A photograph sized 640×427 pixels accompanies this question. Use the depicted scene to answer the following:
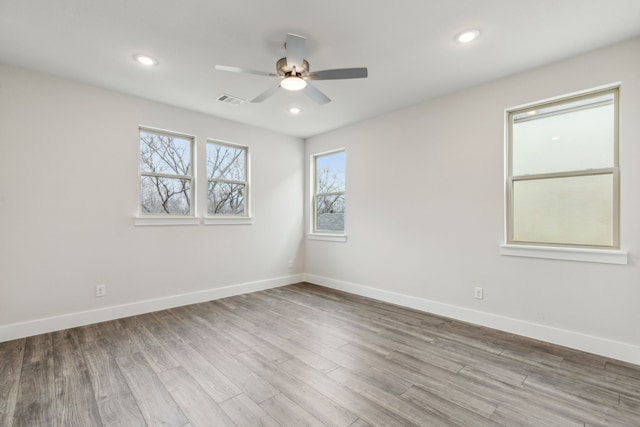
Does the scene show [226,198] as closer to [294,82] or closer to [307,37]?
[294,82]

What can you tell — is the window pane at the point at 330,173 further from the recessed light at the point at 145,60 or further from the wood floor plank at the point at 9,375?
the wood floor plank at the point at 9,375

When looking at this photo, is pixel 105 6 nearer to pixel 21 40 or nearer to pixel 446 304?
pixel 21 40

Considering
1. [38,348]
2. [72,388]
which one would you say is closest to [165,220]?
[38,348]

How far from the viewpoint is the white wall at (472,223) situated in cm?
253

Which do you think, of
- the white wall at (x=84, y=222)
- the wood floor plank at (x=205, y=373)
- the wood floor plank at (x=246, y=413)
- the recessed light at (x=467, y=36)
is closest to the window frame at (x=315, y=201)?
the white wall at (x=84, y=222)

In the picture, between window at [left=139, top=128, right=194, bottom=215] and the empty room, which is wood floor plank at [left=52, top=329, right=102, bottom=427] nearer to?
the empty room

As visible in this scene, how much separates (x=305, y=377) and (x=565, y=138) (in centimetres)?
334

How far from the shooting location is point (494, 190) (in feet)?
10.6

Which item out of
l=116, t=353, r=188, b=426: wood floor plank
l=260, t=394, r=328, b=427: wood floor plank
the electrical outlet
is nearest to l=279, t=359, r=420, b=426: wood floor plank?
l=260, t=394, r=328, b=427: wood floor plank

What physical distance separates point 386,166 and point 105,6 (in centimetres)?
345

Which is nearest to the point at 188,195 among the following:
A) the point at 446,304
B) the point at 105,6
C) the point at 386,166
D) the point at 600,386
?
the point at 105,6

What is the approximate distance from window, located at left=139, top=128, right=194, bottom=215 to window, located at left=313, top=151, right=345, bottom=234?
2.25 meters

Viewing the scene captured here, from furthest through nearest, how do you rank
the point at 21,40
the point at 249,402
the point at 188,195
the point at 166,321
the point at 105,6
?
1. the point at 188,195
2. the point at 166,321
3. the point at 21,40
4. the point at 105,6
5. the point at 249,402

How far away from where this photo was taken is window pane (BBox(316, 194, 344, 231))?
509cm
